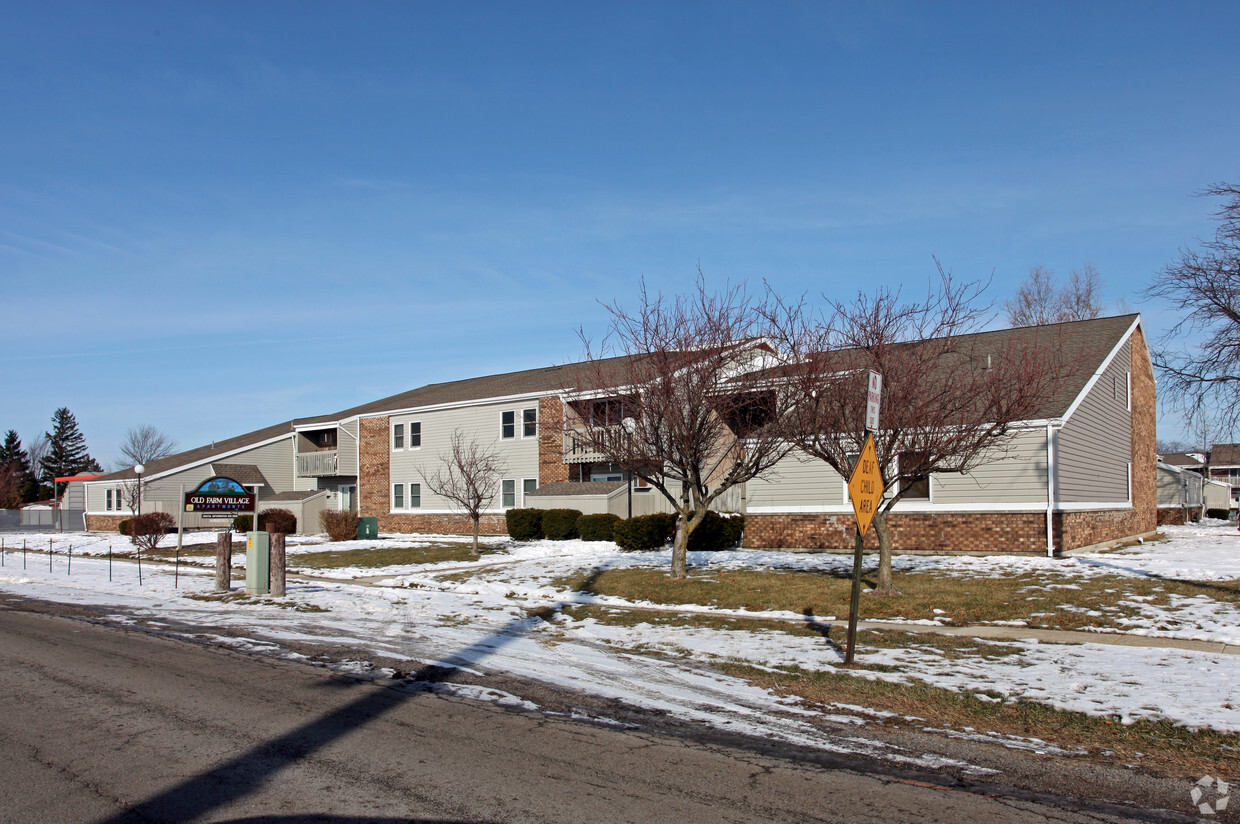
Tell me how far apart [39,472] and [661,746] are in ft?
433

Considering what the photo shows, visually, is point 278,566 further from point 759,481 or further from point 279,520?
point 279,520

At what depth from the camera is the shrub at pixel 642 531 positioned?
1002 inches

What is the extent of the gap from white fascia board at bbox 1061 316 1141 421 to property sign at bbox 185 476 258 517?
20104mm

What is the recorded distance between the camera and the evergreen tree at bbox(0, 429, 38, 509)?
89.7 meters

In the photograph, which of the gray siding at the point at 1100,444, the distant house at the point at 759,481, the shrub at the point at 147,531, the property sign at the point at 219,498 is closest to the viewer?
the distant house at the point at 759,481

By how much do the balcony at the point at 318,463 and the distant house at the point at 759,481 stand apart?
0.28 ft

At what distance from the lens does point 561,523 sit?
101ft

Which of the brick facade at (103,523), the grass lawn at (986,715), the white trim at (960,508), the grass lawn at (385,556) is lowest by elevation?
the brick facade at (103,523)

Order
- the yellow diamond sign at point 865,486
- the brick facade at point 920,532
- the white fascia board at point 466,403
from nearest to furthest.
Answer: the yellow diamond sign at point 865,486
the brick facade at point 920,532
the white fascia board at point 466,403

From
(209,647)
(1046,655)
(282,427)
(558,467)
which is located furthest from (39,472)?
(1046,655)

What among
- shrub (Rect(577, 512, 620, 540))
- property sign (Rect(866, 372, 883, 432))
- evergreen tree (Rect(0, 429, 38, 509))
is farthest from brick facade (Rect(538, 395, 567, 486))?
evergreen tree (Rect(0, 429, 38, 509))

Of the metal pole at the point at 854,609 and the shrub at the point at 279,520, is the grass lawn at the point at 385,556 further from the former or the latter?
the metal pole at the point at 854,609

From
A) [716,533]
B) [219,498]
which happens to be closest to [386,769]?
[219,498]

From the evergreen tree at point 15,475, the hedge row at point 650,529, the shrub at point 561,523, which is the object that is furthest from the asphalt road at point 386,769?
the evergreen tree at point 15,475
